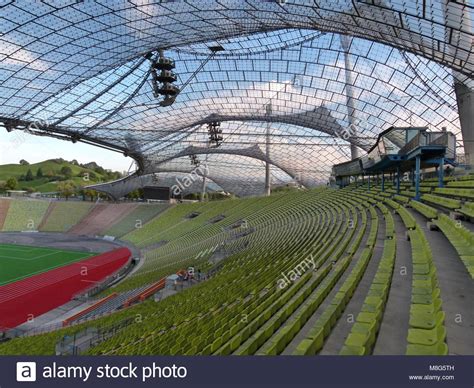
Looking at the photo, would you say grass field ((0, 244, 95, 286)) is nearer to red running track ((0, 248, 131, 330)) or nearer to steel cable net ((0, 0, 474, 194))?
red running track ((0, 248, 131, 330))

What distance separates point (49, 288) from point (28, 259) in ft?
40.2

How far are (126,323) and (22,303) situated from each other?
13.6m

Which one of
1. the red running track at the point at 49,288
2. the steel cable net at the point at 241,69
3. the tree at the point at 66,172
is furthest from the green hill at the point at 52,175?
the red running track at the point at 49,288

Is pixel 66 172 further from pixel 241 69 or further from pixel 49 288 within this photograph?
pixel 49 288

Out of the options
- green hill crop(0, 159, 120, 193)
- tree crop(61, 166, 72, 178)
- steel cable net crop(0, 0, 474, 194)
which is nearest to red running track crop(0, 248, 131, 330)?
steel cable net crop(0, 0, 474, 194)

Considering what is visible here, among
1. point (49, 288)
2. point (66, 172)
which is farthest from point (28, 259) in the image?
point (66, 172)

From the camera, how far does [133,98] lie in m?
39.4

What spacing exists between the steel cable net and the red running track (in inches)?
587

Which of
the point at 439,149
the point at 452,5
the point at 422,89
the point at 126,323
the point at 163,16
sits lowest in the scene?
the point at 126,323

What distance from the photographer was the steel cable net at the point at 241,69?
67.4ft

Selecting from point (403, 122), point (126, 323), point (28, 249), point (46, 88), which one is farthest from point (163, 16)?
point (28, 249)

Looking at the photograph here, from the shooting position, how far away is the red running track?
21625mm

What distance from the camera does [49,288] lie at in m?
26.7

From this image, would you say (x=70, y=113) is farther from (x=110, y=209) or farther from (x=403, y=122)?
(x=403, y=122)
